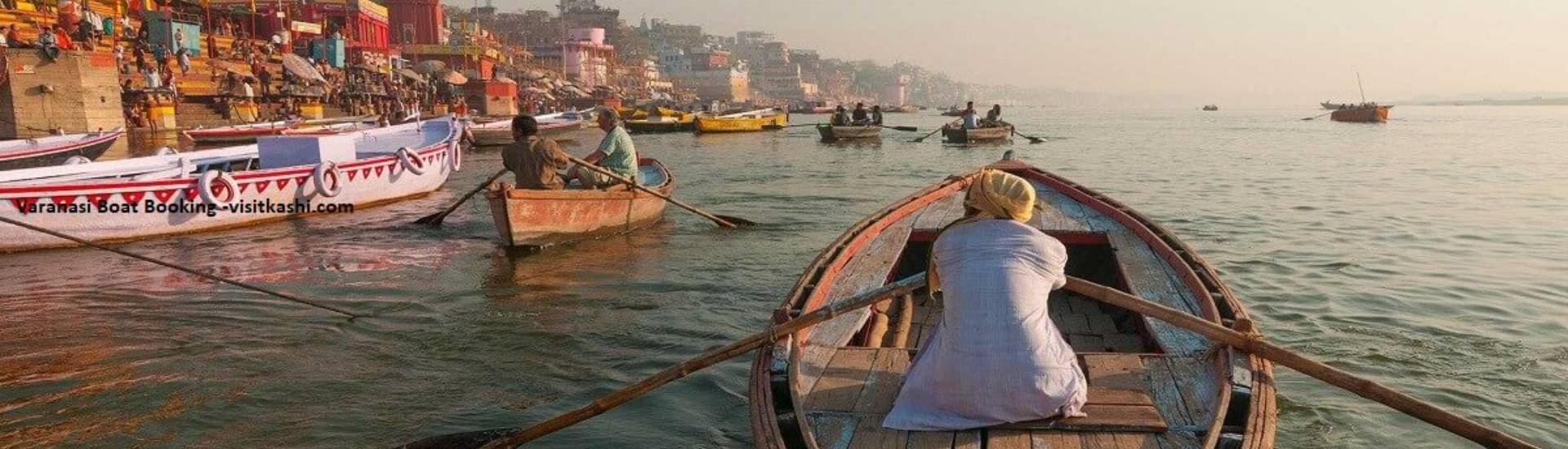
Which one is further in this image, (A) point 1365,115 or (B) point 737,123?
(A) point 1365,115

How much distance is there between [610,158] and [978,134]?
889 inches

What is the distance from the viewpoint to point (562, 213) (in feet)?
38.3

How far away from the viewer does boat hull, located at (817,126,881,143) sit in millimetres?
35875

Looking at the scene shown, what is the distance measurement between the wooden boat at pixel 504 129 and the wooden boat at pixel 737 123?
5630 millimetres

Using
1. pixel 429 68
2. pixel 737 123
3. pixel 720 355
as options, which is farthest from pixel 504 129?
pixel 720 355

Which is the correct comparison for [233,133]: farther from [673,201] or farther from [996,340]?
[996,340]

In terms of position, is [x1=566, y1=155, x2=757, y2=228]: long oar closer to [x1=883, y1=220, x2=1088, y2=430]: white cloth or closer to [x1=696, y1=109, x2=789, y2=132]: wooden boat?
[x1=883, y1=220, x2=1088, y2=430]: white cloth

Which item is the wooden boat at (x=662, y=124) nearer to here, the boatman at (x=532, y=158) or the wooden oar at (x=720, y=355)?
the boatman at (x=532, y=158)

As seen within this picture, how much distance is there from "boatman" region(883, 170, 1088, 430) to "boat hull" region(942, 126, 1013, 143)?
30.0 meters

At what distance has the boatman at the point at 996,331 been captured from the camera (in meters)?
3.69

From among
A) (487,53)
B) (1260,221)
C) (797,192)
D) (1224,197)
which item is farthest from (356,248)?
(487,53)

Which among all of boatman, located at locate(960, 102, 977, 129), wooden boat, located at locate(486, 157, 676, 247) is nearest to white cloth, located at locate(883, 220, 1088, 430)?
wooden boat, located at locate(486, 157, 676, 247)

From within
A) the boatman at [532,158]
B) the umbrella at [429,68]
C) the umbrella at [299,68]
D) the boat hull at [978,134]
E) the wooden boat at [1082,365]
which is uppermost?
the umbrella at [429,68]

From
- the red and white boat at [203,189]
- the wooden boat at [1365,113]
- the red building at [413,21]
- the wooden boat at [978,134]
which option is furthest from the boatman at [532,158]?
the red building at [413,21]
